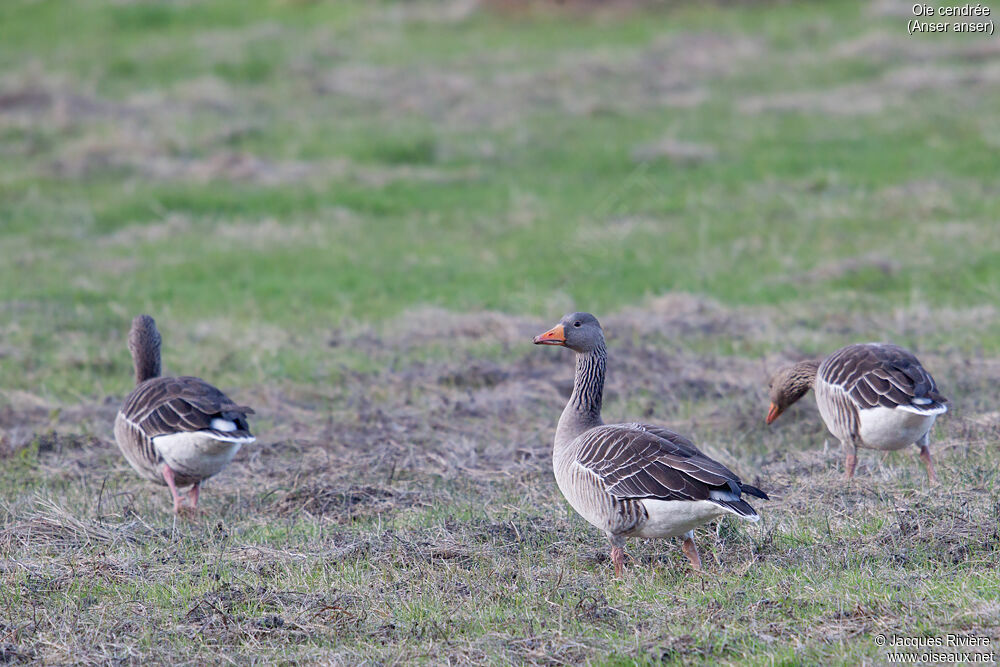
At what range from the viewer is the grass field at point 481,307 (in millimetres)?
5633

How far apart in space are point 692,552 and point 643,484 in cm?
57

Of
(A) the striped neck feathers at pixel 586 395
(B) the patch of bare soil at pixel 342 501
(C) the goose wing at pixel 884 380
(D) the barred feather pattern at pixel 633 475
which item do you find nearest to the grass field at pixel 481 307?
(B) the patch of bare soil at pixel 342 501

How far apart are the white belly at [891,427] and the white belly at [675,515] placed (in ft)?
6.57

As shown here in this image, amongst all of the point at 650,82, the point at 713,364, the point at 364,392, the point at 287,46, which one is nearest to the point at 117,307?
the point at 364,392

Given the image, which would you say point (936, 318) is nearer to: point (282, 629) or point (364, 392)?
point (364, 392)

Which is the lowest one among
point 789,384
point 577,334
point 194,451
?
point 789,384

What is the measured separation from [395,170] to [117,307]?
717 cm

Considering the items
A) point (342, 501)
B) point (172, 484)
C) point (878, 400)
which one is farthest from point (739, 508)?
point (172, 484)

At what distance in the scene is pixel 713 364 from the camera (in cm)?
1112

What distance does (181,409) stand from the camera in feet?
25.1

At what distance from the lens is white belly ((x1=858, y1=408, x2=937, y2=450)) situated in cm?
732

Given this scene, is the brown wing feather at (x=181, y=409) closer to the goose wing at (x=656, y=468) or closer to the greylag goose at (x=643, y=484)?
the greylag goose at (x=643, y=484)

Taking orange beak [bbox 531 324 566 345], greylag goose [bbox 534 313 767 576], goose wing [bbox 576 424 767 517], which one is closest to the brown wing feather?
orange beak [bbox 531 324 566 345]

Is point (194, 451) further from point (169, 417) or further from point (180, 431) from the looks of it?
point (169, 417)
